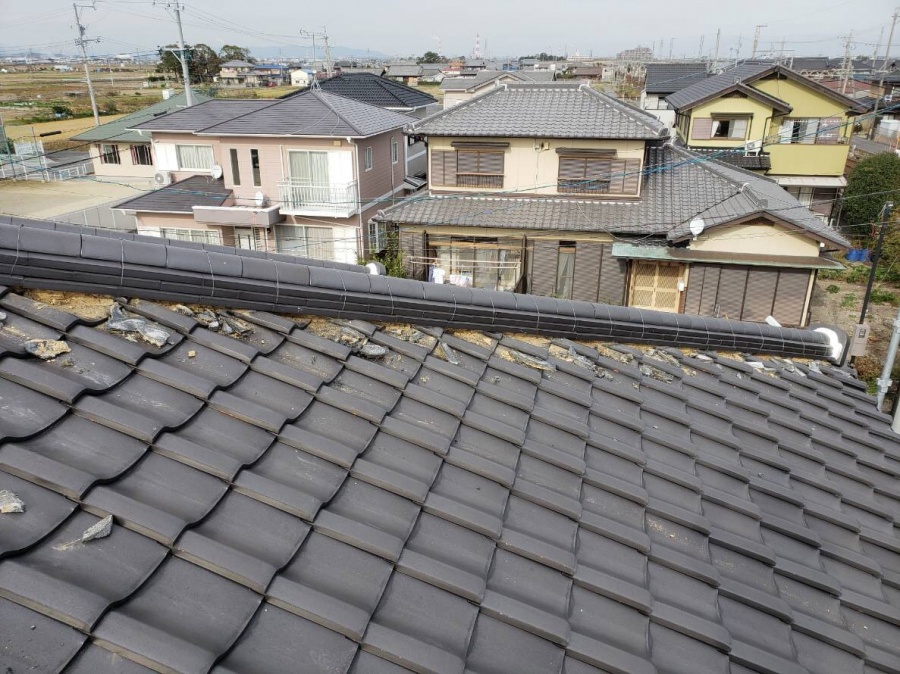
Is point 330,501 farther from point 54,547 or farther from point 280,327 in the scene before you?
point 280,327

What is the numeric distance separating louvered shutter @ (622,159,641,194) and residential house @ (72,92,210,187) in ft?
85.7

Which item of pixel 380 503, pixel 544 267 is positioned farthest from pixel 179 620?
pixel 544 267

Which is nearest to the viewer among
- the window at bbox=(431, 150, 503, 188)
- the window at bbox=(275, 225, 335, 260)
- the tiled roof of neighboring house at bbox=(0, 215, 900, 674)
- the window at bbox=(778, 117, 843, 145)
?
the tiled roof of neighboring house at bbox=(0, 215, 900, 674)

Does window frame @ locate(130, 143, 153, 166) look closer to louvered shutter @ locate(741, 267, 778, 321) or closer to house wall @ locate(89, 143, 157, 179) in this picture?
house wall @ locate(89, 143, 157, 179)

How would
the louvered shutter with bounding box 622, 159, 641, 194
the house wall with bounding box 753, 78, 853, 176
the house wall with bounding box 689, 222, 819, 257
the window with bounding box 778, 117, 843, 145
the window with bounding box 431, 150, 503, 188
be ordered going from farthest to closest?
the window with bounding box 778, 117, 843, 145 < the house wall with bounding box 753, 78, 853, 176 < the window with bounding box 431, 150, 503, 188 < the louvered shutter with bounding box 622, 159, 641, 194 < the house wall with bounding box 689, 222, 819, 257

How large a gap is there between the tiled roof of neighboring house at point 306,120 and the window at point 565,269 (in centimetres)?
840

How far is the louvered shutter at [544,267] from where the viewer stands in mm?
20188

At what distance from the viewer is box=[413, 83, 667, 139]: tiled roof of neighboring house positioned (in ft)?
64.3

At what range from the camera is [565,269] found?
20453 mm

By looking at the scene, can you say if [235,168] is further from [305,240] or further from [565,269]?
[565,269]

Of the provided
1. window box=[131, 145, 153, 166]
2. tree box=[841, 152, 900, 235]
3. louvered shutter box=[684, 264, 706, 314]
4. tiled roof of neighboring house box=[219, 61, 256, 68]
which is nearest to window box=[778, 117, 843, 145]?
tree box=[841, 152, 900, 235]

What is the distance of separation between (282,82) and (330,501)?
351ft

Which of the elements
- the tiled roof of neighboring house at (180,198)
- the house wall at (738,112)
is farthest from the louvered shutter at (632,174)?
the tiled roof of neighboring house at (180,198)

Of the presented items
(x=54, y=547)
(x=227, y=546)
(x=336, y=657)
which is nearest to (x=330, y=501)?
(x=227, y=546)
